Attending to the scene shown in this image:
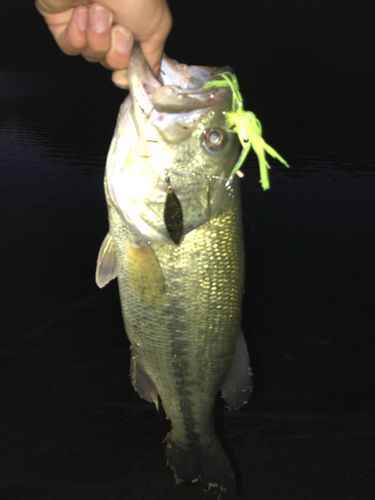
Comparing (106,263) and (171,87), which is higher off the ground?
(171,87)

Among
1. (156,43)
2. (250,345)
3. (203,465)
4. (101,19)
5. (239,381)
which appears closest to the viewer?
(101,19)

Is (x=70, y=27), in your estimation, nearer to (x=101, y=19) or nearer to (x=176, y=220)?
(x=101, y=19)

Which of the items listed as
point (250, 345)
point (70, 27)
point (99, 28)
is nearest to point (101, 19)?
point (99, 28)

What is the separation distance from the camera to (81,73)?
66.4m

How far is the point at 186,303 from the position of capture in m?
1.93

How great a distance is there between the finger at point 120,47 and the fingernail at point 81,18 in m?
0.11

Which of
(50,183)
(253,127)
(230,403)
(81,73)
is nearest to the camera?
(253,127)

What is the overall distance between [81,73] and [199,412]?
232ft

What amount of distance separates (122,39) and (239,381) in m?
1.52

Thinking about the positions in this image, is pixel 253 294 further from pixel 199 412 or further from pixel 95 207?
pixel 95 207

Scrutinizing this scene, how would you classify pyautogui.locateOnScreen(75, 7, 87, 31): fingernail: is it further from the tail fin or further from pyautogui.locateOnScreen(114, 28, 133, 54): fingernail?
the tail fin

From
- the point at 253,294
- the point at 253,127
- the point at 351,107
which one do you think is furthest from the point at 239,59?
the point at 253,127

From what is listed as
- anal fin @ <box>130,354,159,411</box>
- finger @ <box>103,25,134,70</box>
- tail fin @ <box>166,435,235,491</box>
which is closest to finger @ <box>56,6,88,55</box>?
finger @ <box>103,25,134,70</box>

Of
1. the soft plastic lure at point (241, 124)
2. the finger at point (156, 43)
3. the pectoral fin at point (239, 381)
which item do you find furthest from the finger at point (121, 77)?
the pectoral fin at point (239, 381)
